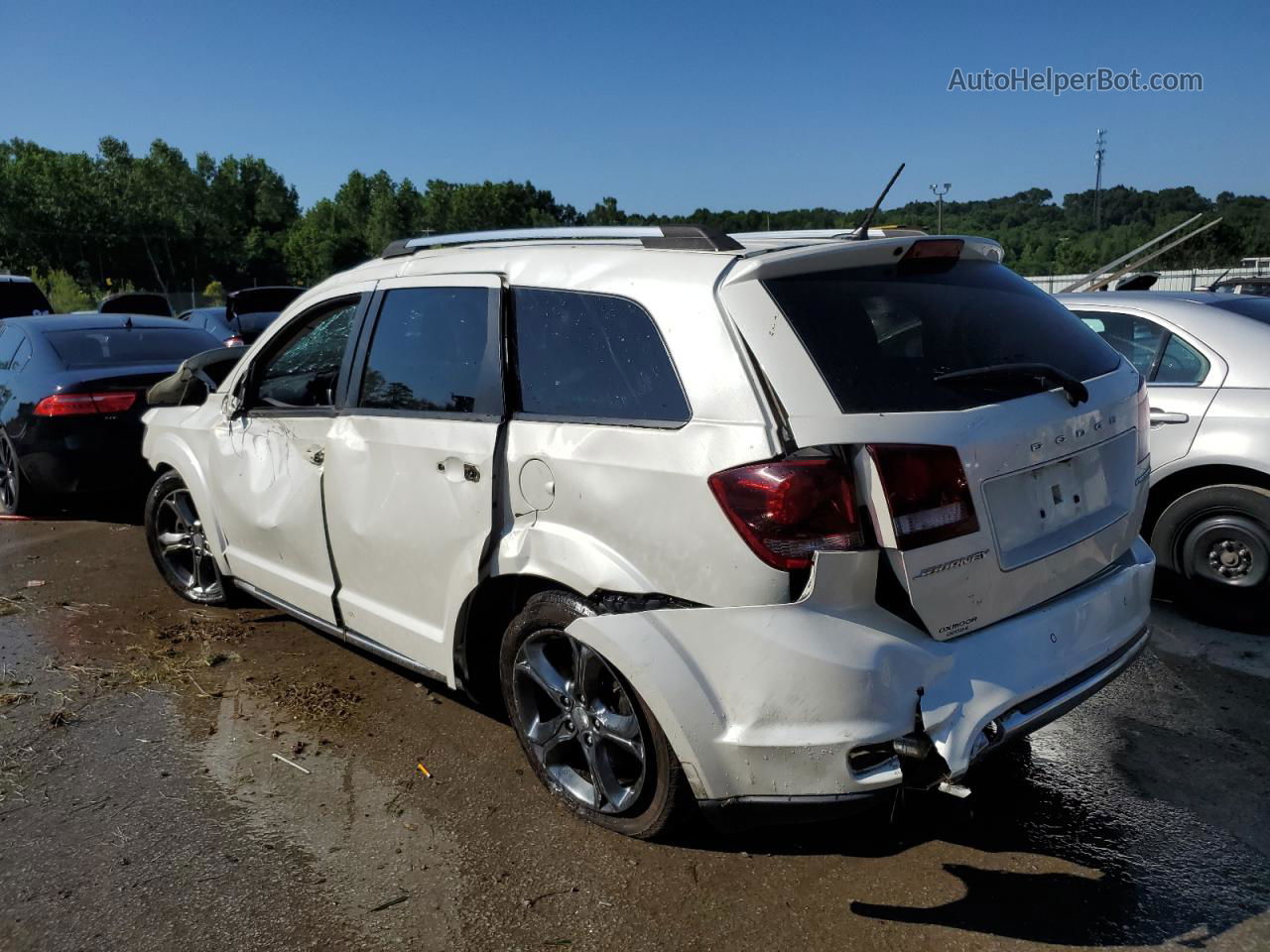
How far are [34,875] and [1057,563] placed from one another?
10.2 ft

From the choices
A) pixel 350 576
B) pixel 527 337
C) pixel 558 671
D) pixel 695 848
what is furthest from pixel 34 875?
pixel 527 337

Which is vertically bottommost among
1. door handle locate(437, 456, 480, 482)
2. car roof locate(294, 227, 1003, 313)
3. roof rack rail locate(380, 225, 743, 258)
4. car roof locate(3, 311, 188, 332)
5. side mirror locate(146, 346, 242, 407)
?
door handle locate(437, 456, 480, 482)

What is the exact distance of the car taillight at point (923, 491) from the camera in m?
2.44

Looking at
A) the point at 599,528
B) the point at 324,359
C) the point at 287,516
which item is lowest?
the point at 287,516

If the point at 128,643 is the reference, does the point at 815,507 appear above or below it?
above

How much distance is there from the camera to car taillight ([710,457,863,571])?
2.43 m

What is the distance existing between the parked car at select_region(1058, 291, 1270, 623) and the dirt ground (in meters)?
0.48

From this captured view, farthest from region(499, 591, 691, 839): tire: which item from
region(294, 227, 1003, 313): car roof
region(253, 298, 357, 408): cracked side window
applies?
region(253, 298, 357, 408): cracked side window

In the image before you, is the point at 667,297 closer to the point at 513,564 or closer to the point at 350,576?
the point at 513,564

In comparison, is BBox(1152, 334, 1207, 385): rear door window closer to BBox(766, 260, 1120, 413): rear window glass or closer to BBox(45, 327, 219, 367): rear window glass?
BBox(766, 260, 1120, 413): rear window glass

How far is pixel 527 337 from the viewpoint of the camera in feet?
10.5

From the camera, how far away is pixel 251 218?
419 ft

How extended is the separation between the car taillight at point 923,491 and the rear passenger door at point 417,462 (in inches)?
50.0

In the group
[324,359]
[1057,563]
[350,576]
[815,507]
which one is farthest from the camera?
[324,359]
